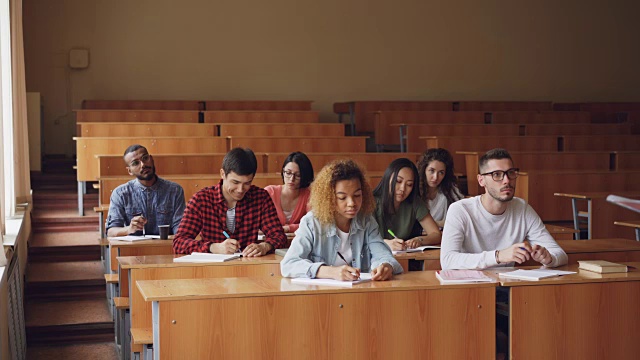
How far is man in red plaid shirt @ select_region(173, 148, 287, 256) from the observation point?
410 centimetres

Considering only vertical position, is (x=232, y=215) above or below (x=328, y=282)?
above

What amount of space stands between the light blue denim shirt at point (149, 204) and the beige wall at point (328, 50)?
6343mm

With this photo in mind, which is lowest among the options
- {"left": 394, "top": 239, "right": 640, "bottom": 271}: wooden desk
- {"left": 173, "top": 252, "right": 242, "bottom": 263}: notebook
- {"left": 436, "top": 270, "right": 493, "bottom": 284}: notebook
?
{"left": 394, "top": 239, "right": 640, "bottom": 271}: wooden desk

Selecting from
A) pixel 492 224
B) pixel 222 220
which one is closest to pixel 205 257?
pixel 222 220

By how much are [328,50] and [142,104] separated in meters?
2.91

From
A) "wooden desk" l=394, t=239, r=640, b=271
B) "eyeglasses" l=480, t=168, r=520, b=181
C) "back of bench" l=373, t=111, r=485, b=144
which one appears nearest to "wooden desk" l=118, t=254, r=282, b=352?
"wooden desk" l=394, t=239, r=640, b=271

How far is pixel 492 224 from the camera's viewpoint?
149 inches

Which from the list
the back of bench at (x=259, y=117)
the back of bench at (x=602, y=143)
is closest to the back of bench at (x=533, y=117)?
the back of bench at (x=602, y=143)

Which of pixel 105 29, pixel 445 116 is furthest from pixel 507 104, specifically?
pixel 105 29

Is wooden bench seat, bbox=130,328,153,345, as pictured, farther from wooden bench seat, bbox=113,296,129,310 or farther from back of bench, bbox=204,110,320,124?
back of bench, bbox=204,110,320,124

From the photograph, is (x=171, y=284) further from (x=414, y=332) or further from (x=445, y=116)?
(x=445, y=116)

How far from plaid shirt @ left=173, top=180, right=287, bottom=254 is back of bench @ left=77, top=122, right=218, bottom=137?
4.34 m

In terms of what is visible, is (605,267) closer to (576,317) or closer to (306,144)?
(576,317)

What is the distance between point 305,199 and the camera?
17.6ft
